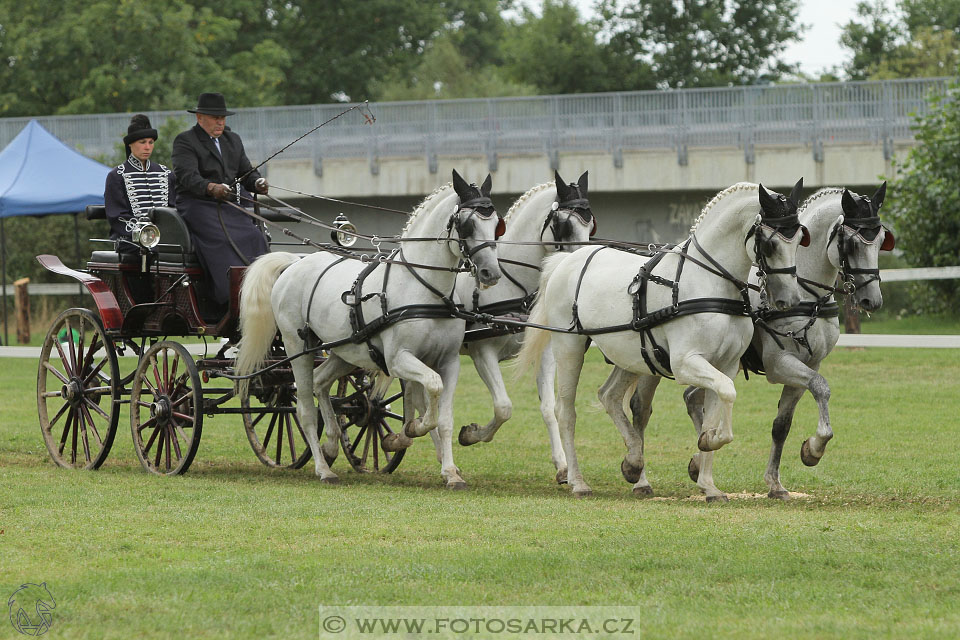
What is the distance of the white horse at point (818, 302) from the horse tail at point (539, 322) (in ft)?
A: 4.49

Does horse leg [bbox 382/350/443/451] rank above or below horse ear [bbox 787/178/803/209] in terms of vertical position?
below

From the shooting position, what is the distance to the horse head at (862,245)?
8.69m

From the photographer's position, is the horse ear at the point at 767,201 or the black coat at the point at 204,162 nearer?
the horse ear at the point at 767,201

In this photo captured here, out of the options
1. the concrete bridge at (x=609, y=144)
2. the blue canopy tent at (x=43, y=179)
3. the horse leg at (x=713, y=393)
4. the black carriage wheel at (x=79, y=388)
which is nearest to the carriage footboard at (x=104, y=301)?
the black carriage wheel at (x=79, y=388)

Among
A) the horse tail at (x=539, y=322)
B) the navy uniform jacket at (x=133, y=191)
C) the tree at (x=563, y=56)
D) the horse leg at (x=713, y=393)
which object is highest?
the tree at (x=563, y=56)

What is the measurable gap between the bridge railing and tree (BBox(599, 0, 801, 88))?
18.4 metres

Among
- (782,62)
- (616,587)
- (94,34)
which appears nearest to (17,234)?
(94,34)

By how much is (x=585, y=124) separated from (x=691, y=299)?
19927 mm

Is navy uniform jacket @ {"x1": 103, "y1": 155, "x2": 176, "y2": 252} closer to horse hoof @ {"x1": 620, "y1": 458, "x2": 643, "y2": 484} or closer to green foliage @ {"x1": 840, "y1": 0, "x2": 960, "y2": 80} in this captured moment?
horse hoof @ {"x1": 620, "y1": 458, "x2": 643, "y2": 484}

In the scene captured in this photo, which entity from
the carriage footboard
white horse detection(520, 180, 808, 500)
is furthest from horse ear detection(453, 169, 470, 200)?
the carriage footboard

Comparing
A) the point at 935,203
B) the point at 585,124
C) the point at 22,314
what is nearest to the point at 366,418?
the point at 935,203

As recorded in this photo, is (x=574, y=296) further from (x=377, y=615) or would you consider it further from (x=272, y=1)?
(x=272, y=1)

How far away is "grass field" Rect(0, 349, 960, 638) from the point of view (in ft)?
18.2

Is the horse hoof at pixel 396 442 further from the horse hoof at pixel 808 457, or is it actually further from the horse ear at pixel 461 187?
the horse hoof at pixel 808 457
